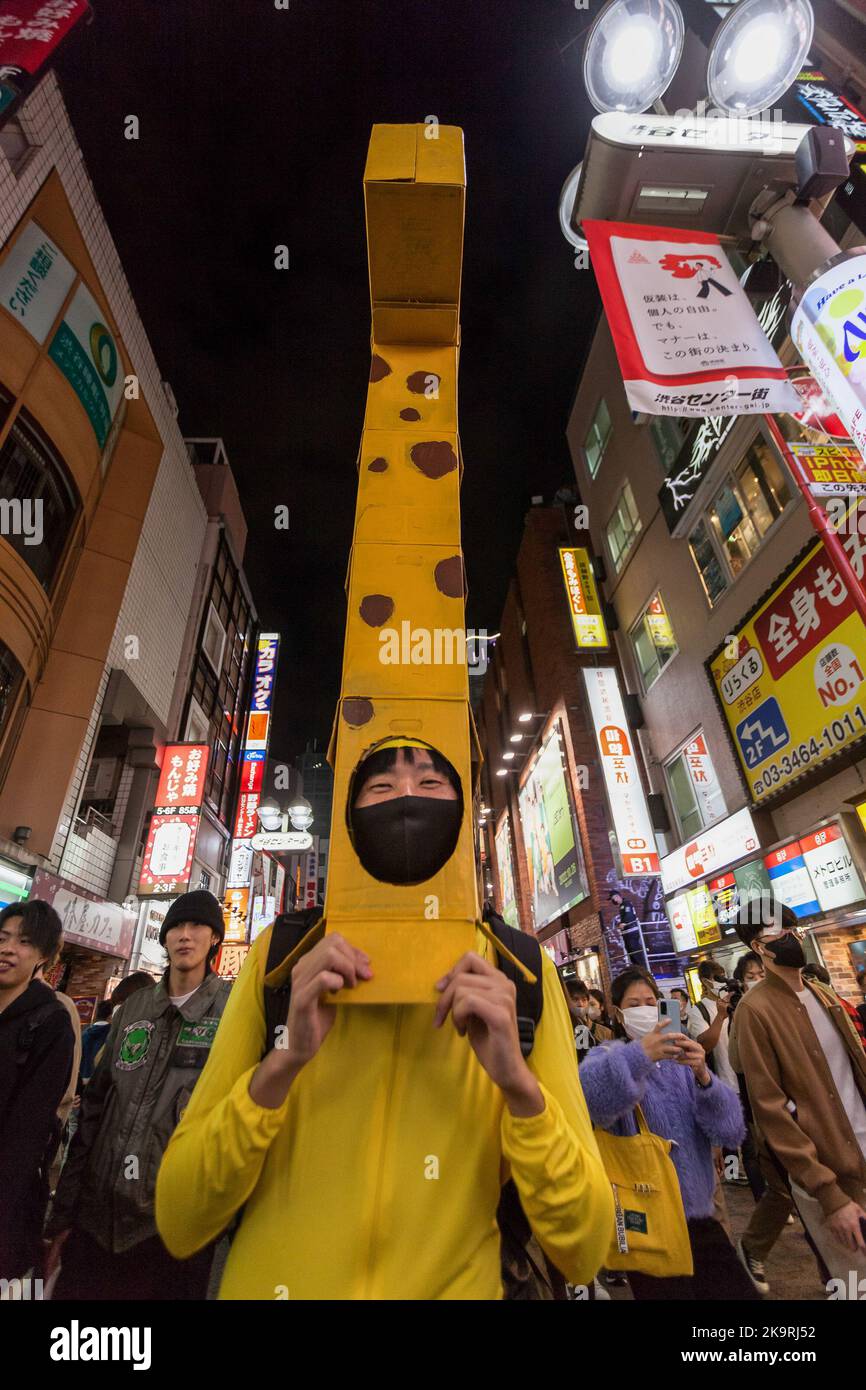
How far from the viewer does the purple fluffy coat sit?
308 centimetres

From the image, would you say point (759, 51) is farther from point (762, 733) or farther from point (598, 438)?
point (598, 438)

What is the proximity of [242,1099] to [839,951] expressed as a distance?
33.1ft

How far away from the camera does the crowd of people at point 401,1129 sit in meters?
1.21

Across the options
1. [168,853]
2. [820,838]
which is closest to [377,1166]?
[820,838]

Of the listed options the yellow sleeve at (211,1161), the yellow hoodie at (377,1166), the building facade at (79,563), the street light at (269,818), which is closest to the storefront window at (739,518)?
the yellow hoodie at (377,1166)

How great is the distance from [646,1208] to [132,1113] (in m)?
2.71

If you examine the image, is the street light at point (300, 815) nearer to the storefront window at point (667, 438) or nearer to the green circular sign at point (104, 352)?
the green circular sign at point (104, 352)

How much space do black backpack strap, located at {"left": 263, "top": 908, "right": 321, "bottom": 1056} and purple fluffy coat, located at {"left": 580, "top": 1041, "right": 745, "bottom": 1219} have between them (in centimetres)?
243

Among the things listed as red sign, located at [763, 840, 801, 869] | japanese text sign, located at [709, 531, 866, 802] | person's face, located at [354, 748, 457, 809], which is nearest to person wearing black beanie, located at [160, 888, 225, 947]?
person's face, located at [354, 748, 457, 809]

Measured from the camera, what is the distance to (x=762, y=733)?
1070cm

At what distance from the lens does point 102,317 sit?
14.1 meters

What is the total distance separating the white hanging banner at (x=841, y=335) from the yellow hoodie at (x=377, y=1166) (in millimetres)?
5393

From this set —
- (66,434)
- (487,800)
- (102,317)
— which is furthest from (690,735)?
(487,800)
